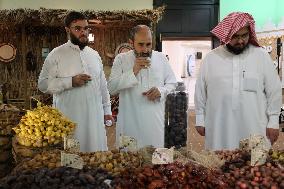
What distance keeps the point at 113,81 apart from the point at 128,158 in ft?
4.61

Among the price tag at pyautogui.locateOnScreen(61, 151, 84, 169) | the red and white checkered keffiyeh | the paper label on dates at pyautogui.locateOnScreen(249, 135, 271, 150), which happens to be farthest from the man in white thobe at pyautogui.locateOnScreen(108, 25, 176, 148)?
the price tag at pyautogui.locateOnScreen(61, 151, 84, 169)

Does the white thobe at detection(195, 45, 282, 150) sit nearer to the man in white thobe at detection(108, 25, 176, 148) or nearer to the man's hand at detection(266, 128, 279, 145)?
the man's hand at detection(266, 128, 279, 145)

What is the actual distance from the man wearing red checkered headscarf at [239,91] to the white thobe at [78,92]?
1089 mm

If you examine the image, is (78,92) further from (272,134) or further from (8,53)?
(8,53)

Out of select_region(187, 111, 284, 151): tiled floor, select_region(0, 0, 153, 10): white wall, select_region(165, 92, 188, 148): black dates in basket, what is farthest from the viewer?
select_region(0, 0, 153, 10): white wall

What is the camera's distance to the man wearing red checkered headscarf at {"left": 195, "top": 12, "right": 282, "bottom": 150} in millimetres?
3559

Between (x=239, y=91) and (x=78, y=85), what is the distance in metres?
1.52

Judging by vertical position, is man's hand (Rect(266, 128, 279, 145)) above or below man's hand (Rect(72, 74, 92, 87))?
below

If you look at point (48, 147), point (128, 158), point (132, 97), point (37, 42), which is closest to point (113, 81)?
point (132, 97)

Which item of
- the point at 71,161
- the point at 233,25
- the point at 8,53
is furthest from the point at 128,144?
the point at 8,53

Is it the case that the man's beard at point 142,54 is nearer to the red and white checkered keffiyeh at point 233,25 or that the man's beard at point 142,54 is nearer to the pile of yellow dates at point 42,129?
the red and white checkered keffiyeh at point 233,25

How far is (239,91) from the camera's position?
363 cm

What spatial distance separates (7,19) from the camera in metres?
9.09

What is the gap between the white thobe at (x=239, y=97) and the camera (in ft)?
11.8
